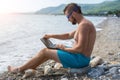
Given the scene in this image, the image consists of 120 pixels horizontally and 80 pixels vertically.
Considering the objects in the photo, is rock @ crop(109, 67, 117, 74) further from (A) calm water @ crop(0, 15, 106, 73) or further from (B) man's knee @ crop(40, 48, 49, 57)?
(A) calm water @ crop(0, 15, 106, 73)

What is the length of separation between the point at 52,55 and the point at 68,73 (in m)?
0.53

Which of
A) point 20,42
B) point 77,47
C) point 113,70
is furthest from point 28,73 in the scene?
point 20,42

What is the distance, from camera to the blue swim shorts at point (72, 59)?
245 inches

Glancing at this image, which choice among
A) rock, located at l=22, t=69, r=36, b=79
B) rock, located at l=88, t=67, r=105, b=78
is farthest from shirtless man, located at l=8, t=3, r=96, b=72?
rock, located at l=22, t=69, r=36, b=79

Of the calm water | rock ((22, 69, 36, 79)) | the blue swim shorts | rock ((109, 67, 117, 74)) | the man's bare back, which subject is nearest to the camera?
the man's bare back

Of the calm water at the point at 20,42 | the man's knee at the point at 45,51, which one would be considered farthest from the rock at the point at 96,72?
the calm water at the point at 20,42

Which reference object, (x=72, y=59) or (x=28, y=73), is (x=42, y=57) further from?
(x=72, y=59)

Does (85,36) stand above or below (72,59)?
above

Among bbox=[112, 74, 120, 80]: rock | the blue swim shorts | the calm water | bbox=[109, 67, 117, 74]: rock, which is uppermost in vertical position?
the blue swim shorts

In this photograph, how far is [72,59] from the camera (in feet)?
20.5

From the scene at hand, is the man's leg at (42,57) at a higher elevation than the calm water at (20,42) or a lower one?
higher

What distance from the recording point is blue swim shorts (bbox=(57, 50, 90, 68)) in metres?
6.23

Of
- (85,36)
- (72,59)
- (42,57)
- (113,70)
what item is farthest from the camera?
(42,57)

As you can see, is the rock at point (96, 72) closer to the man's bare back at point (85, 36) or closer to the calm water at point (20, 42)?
the man's bare back at point (85, 36)
